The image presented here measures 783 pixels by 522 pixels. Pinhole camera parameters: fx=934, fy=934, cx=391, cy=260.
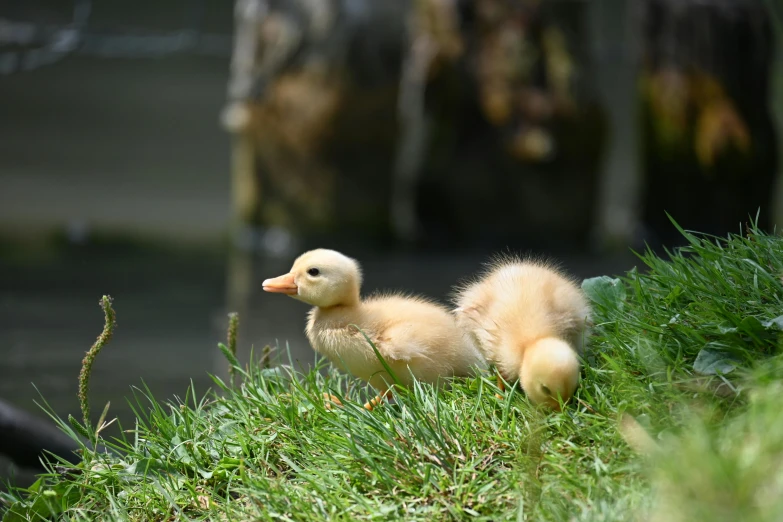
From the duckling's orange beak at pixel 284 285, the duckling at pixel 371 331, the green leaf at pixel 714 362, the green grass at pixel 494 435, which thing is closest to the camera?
the green grass at pixel 494 435

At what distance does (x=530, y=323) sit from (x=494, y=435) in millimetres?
325

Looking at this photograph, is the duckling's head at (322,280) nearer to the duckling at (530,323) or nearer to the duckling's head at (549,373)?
the duckling at (530,323)

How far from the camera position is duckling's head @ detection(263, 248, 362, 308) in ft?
8.43

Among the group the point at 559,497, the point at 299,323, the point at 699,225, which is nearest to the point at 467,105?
the point at 699,225

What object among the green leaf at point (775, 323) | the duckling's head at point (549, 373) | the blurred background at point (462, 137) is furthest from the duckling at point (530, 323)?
the blurred background at point (462, 137)

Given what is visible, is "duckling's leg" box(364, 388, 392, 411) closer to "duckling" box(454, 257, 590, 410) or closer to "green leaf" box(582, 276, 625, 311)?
"duckling" box(454, 257, 590, 410)

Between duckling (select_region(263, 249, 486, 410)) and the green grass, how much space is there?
0.33ft

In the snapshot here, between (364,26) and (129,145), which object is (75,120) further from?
(364,26)

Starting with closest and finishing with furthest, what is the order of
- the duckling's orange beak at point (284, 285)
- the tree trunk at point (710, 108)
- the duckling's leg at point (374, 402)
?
the duckling's leg at point (374, 402)
the duckling's orange beak at point (284, 285)
the tree trunk at point (710, 108)

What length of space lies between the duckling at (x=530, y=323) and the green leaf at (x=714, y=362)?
272 millimetres

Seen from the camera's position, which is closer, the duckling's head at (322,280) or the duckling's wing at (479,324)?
the duckling's wing at (479,324)

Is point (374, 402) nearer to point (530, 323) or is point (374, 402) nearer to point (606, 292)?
point (530, 323)

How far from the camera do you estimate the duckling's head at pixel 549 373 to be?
211 cm

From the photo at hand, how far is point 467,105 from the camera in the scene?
31.7 feet
